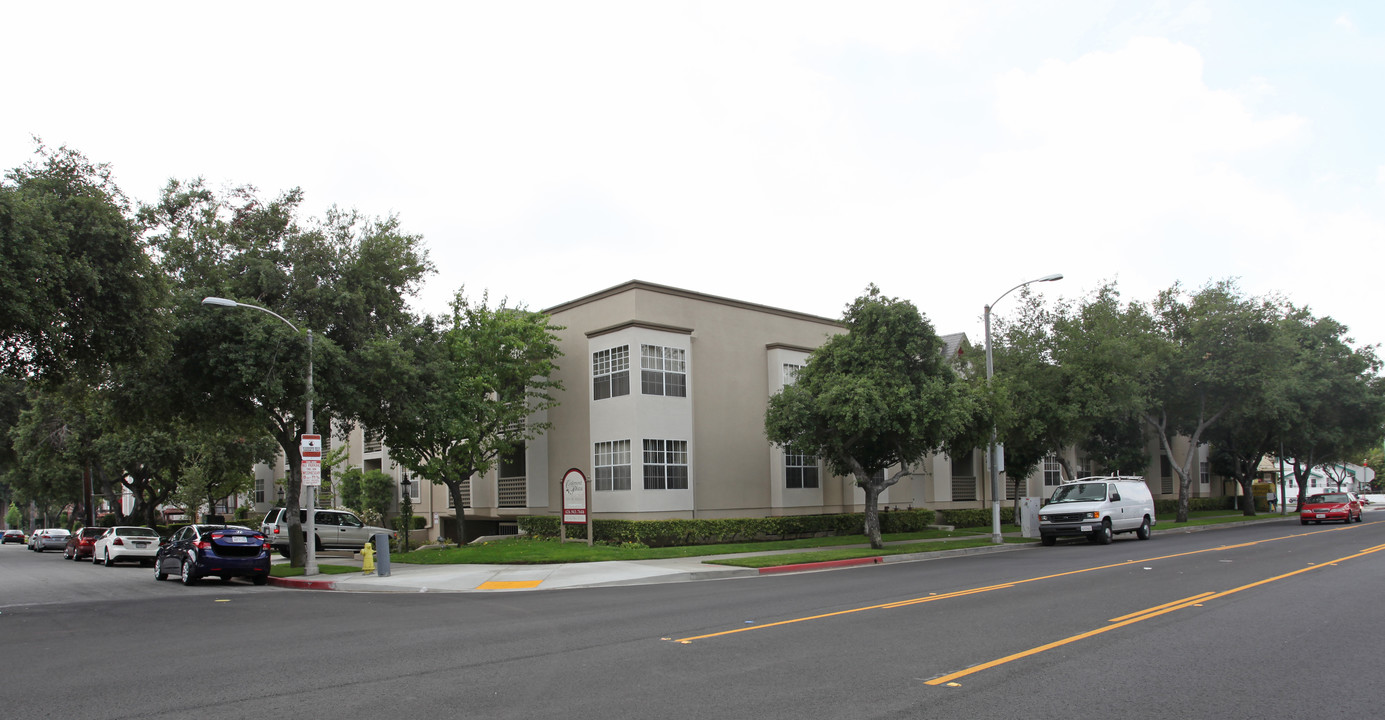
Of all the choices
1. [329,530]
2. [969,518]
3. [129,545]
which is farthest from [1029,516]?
[129,545]

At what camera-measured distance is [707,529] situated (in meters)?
27.8

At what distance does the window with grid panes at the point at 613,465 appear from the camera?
1102 inches

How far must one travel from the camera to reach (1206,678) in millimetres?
7875

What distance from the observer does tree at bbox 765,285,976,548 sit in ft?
80.1

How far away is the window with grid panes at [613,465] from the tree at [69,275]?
46.2 ft

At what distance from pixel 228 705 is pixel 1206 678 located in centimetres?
879

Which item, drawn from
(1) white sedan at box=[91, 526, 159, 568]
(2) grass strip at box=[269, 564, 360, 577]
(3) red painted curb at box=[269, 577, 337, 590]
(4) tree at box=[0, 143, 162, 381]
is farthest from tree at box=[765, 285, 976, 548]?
(1) white sedan at box=[91, 526, 159, 568]

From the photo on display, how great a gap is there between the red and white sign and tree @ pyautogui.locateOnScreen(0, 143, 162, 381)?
12431 mm

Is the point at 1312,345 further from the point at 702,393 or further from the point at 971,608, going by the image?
the point at 971,608

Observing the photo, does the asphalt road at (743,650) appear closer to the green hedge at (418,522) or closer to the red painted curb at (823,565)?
the red painted curb at (823,565)

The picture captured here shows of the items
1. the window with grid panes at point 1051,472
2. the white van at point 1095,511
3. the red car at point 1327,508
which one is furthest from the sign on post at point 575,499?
the red car at point 1327,508

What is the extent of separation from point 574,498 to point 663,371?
17.0 feet

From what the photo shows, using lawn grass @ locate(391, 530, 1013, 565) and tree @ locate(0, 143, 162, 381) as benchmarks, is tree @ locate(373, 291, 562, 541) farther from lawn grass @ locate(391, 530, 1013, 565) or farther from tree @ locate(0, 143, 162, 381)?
tree @ locate(0, 143, 162, 381)

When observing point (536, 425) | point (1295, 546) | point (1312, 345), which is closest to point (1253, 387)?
point (1312, 345)
